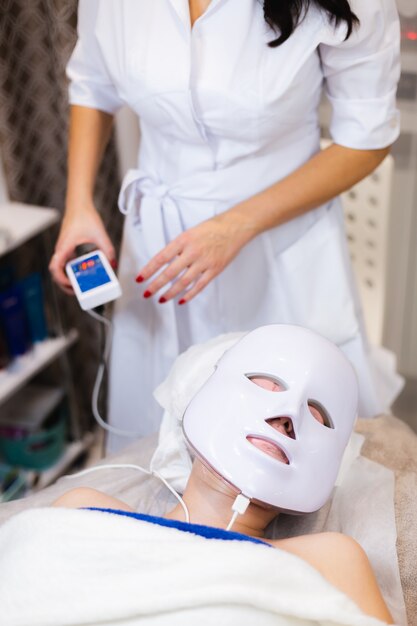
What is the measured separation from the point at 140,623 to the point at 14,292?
1122 mm

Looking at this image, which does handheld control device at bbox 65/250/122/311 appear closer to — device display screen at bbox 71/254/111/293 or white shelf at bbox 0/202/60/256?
device display screen at bbox 71/254/111/293

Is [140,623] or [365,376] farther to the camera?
[365,376]

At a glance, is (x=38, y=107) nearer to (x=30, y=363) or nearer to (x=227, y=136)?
(x=30, y=363)

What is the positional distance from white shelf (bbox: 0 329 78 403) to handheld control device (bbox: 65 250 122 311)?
0.59 meters

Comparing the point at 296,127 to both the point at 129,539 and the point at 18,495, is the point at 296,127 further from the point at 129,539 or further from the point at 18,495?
the point at 18,495

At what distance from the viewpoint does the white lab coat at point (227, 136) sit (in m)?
1.27

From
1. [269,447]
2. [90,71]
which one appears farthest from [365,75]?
[269,447]

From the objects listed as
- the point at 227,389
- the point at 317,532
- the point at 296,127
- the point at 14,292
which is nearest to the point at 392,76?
the point at 296,127

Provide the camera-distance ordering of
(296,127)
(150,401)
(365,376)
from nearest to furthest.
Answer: (296,127) < (365,376) < (150,401)

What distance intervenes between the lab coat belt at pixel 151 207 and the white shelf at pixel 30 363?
2.02ft

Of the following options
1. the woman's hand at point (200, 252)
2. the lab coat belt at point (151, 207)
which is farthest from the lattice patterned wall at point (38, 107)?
the woman's hand at point (200, 252)

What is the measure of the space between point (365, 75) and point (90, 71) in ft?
1.66

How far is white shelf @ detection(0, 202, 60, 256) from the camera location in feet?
6.00

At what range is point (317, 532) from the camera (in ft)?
4.12
